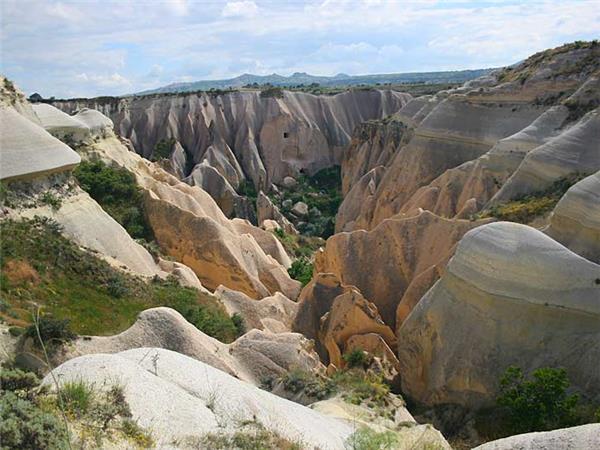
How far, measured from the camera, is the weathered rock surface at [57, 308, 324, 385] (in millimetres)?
11094

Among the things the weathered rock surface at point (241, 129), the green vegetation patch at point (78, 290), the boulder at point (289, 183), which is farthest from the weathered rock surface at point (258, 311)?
the weathered rock surface at point (241, 129)

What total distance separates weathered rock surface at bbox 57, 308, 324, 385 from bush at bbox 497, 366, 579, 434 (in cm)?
413

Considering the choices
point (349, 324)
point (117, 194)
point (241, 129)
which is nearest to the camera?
point (349, 324)

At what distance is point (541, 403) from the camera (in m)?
10.4

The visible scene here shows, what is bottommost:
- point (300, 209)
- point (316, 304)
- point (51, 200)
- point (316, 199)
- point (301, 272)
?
point (316, 199)

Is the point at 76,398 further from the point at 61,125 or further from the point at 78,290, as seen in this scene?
the point at 61,125

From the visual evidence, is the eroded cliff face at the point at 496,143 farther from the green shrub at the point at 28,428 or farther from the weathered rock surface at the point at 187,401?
the green shrub at the point at 28,428

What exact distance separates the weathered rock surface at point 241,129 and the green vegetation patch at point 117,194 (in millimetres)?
33824

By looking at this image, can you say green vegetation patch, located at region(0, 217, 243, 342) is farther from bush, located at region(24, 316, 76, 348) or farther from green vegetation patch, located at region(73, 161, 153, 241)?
green vegetation patch, located at region(73, 161, 153, 241)

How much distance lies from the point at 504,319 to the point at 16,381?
31.0 feet

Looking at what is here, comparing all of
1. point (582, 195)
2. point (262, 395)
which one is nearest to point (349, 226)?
point (582, 195)

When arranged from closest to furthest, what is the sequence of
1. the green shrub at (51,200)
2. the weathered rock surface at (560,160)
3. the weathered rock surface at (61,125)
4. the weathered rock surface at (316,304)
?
the green shrub at (51,200) < the weathered rock surface at (316,304) < the weathered rock surface at (560,160) < the weathered rock surface at (61,125)

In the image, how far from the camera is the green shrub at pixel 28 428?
5.24 metres

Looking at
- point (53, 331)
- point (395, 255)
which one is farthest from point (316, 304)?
point (53, 331)
